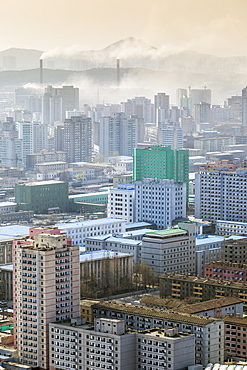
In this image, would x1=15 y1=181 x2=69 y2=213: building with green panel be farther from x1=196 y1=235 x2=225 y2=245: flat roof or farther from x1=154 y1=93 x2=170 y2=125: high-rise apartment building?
x1=154 y1=93 x2=170 y2=125: high-rise apartment building

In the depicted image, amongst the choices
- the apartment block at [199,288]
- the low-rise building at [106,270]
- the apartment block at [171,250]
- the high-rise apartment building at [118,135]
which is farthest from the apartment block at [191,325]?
the high-rise apartment building at [118,135]

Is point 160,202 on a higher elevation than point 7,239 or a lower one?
higher

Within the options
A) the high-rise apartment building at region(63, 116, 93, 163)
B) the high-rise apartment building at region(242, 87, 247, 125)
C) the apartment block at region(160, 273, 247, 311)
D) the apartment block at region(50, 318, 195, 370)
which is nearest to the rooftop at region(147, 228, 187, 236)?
the apartment block at region(160, 273, 247, 311)

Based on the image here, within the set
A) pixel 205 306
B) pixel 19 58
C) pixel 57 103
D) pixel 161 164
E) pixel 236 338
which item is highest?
pixel 19 58

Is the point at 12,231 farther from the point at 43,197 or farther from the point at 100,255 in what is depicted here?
the point at 43,197

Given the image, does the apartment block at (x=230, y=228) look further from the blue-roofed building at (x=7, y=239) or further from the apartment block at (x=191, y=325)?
the apartment block at (x=191, y=325)

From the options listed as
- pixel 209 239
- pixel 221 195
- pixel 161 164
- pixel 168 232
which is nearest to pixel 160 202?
pixel 221 195

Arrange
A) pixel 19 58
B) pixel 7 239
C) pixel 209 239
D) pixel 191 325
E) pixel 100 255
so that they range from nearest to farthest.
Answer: pixel 191 325 < pixel 100 255 < pixel 7 239 < pixel 209 239 < pixel 19 58
